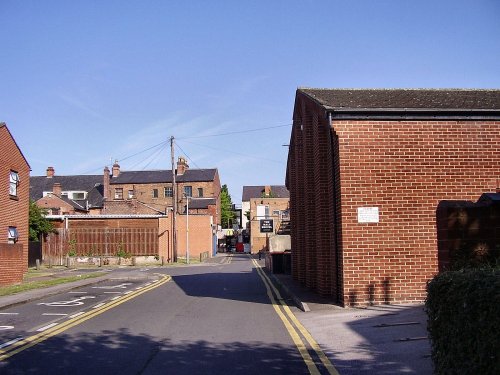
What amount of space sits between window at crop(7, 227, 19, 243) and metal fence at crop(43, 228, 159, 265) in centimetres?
1744

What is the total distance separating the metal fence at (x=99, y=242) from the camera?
4416 cm

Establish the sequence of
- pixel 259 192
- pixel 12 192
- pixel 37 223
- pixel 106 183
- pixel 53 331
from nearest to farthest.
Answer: pixel 53 331 → pixel 12 192 → pixel 37 223 → pixel 106 183 → pixel 259 192

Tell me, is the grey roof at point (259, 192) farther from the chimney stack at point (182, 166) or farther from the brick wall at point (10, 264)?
the brick wall at point (10, 264)

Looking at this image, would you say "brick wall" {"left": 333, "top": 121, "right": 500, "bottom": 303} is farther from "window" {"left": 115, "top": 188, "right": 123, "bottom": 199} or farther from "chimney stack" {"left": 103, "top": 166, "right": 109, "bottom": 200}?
"window" {"left": 115, "top": 188, "right": 123, "bottom": 199}

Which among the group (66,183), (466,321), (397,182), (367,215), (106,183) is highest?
(66,183)

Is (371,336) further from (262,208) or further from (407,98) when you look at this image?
(262,208)

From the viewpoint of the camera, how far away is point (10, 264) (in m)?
21.3

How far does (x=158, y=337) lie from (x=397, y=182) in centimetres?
635

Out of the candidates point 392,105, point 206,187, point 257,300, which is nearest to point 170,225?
point 206,187

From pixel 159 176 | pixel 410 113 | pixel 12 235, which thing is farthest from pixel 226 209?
pixel 410 113

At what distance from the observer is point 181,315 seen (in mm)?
12500

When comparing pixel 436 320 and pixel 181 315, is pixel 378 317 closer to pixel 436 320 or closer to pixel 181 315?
pixel 181 315

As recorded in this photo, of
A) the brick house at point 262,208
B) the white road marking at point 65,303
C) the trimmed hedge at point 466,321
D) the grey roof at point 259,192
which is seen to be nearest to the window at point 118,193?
the brick house at point 262,208

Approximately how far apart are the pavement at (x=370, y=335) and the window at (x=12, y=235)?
42.8ft
